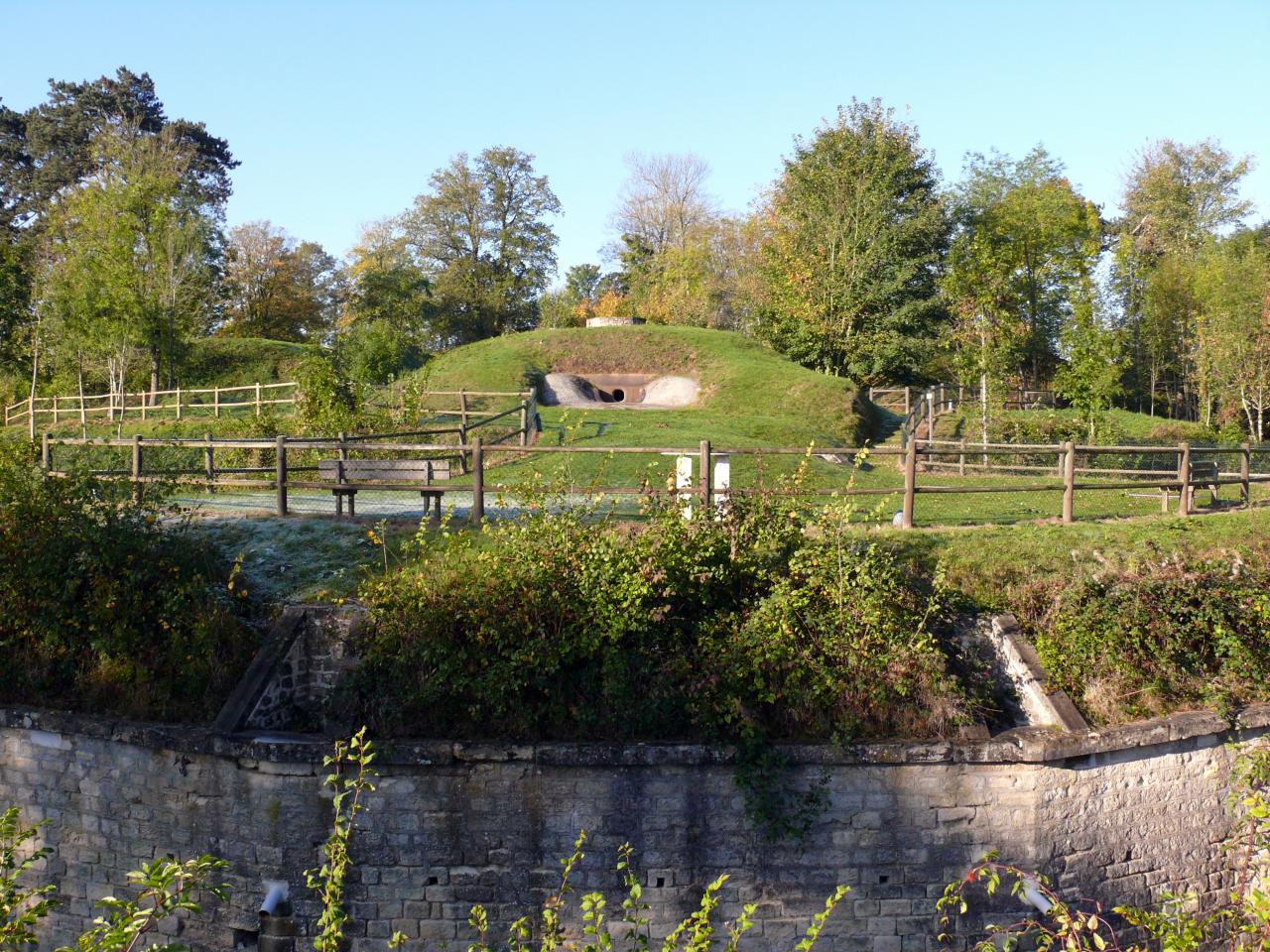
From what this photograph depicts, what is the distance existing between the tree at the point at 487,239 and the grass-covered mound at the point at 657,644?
4840cm

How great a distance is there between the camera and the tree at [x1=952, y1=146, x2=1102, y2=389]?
138 feet

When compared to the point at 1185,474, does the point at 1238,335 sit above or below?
above

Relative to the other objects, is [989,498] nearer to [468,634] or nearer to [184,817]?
[468,634]

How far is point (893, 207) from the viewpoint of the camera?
3869 centimetres

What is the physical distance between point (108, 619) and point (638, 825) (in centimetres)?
506

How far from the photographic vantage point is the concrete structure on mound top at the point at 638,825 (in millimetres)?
8117

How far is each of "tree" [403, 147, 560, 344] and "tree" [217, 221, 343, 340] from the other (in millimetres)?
6810

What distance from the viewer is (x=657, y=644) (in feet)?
29.1

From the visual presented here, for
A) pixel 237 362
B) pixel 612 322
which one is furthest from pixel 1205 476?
pixel 237 362

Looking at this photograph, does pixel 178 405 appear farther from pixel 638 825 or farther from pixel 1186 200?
pixel 1186 200

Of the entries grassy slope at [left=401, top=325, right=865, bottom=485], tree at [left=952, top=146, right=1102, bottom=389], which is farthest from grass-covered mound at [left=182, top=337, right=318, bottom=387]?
tree at [left=952, top=146, right=1102, bottom=389]

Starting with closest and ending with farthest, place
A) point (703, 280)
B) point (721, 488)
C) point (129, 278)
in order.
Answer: point (721, 488) < point (129, 278) < point (703, 280)

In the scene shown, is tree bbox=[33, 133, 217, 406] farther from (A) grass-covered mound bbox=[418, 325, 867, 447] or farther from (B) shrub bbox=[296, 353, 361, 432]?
(B) shrub bbox=[296, 353, 361, 432]

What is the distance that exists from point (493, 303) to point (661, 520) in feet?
157
